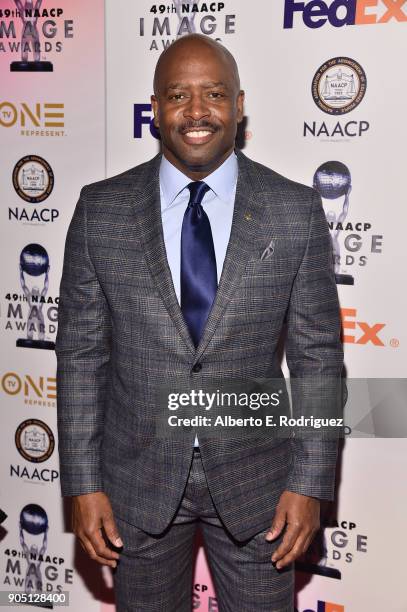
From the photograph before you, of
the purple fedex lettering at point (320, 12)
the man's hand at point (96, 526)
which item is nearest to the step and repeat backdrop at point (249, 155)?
the purple fedex lettering at point (320, 12)

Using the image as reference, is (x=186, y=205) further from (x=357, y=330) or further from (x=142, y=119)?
(x=357, y=330)

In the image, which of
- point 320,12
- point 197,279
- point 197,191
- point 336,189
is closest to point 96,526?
point 197,279

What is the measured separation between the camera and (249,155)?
2.65 metres

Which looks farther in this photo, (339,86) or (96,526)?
(339,86)

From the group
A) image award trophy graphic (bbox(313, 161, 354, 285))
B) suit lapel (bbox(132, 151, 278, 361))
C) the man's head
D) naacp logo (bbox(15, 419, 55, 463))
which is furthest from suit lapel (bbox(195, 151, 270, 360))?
naacp logo (bbox(15, 419, 55, 463))

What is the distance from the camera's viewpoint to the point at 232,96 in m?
2.02

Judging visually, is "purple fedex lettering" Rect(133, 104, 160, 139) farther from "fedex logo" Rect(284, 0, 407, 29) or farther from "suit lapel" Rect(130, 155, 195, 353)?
"suit lapel" Rect(130, 155, 195, 353)

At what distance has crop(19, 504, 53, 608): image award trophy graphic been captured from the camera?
323 centimetres

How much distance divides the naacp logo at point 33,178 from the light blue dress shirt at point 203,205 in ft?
3.50

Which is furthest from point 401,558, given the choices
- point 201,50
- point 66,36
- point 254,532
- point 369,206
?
point 66,36

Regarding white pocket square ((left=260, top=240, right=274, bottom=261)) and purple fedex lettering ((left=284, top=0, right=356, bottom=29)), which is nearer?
white pocket square ((left=260, top=240, right=274, bottom=261))

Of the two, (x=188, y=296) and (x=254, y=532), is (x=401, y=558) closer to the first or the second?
(x=254, y=532)

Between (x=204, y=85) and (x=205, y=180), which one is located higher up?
(x=204, y=85)

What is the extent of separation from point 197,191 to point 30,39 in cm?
139
